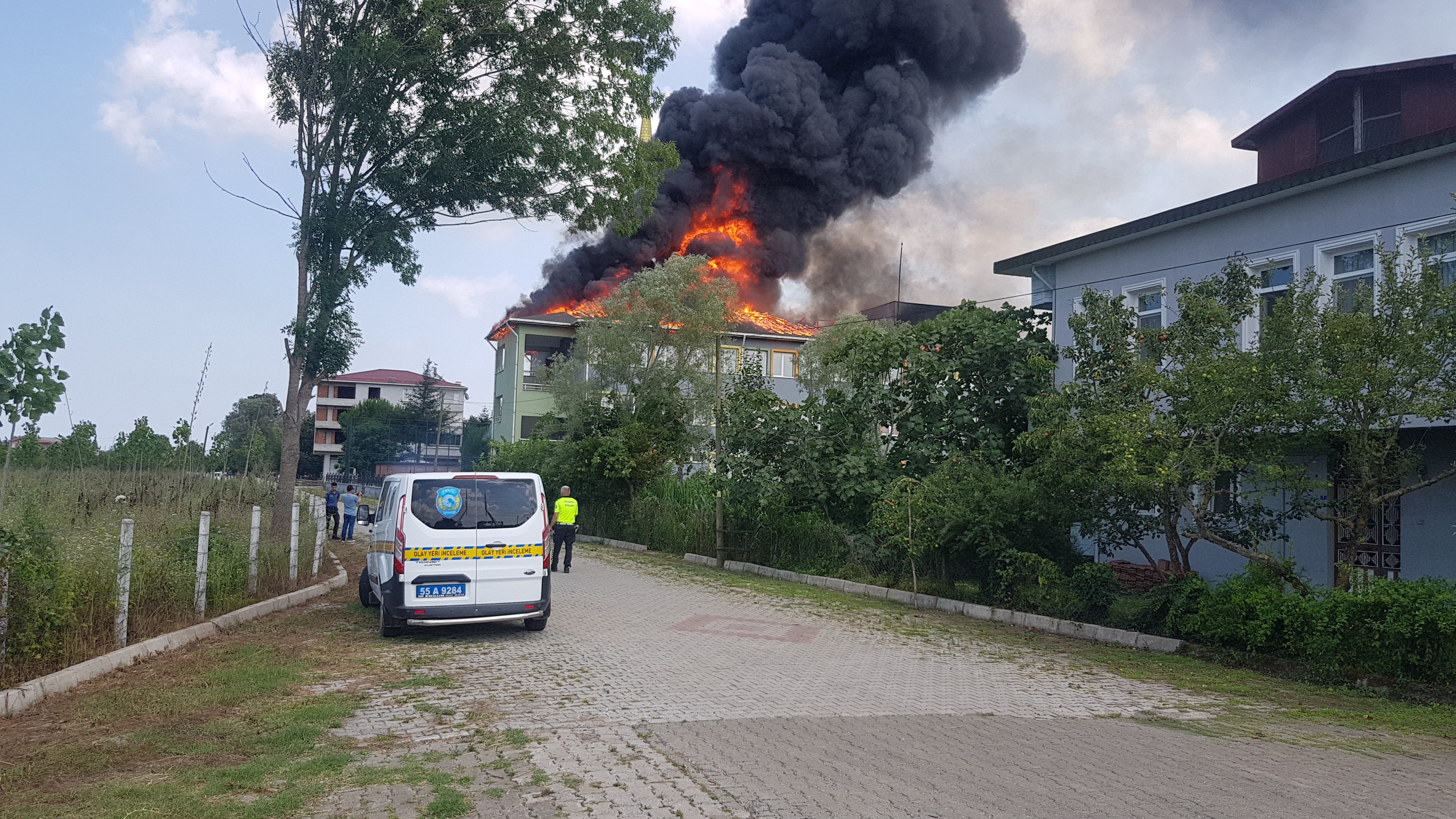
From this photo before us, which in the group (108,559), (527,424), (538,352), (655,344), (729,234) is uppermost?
(729,234)

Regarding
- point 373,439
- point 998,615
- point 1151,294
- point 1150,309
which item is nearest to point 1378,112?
point 1151,294

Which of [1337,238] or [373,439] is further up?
[1337,238]

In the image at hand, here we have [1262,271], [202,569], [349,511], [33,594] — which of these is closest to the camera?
[33,594]

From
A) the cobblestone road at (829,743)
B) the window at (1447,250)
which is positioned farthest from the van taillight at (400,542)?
the window at (1447,250)

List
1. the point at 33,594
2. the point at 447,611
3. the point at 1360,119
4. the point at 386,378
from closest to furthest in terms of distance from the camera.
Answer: the point at 33,594, the point at 447,611, the point at 1360,119, the point at 386,378

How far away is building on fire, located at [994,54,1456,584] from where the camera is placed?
570 inches

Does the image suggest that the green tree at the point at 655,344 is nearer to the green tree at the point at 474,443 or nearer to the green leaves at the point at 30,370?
the green tree at the point at 474,443

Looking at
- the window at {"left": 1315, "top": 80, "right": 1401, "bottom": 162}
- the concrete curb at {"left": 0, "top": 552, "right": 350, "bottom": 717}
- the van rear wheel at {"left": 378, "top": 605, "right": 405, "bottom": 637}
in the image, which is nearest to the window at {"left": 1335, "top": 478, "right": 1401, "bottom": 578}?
the window at {"left": 1315, "top": 80, "right": 1401, "bottom": 162}

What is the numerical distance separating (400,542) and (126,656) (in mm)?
3060

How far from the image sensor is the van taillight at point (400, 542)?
11328 millimetres

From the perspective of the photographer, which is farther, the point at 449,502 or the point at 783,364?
the point at 783,364

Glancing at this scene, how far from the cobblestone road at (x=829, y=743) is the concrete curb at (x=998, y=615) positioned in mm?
1708

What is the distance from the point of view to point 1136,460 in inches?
451

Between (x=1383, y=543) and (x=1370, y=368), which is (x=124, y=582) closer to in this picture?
(x=1370, y=368)
